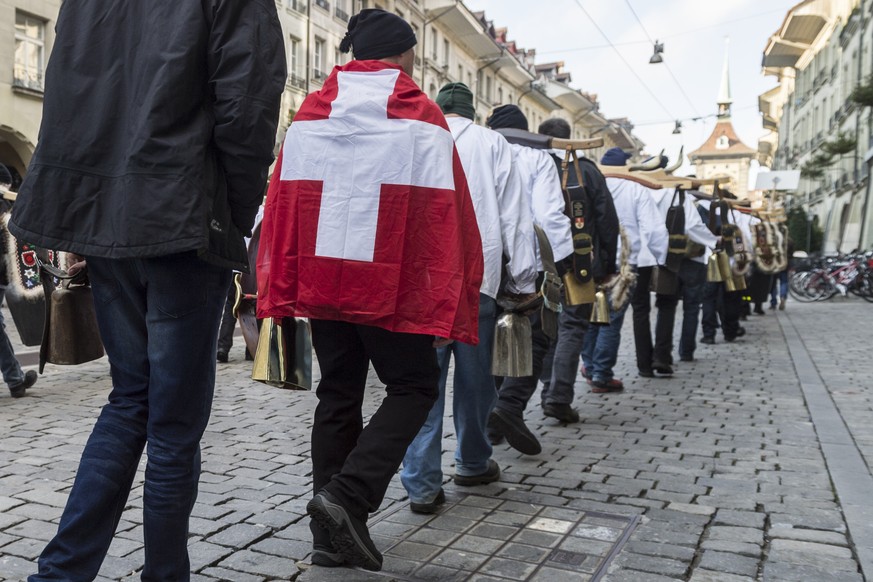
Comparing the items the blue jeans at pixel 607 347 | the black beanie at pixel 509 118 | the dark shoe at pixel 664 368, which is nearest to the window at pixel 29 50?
the dark shoe at pixel 664 368

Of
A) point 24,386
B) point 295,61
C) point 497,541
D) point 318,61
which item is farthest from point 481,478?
point 318,61

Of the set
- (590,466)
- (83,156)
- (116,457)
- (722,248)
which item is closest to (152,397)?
(116,457)

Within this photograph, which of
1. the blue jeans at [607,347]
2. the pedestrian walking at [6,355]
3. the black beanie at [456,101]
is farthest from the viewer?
the blue jeans at [607,347]

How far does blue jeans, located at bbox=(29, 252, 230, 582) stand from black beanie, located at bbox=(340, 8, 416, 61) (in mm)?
1077

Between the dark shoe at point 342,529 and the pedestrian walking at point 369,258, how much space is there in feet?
0.03

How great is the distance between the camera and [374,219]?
307 centimetres

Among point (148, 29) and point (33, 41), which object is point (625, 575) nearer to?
point (148, 29)

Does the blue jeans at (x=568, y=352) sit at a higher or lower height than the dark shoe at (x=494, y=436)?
higher

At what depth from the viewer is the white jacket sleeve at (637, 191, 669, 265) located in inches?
316

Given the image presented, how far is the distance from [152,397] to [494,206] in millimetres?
1897

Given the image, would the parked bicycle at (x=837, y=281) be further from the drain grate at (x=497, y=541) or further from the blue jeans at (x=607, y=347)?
the drain grate at (x=497, y=541)

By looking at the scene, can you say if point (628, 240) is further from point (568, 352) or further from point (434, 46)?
point (434, 46)

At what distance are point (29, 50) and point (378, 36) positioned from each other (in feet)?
67.7

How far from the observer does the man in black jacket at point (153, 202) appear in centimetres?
240
